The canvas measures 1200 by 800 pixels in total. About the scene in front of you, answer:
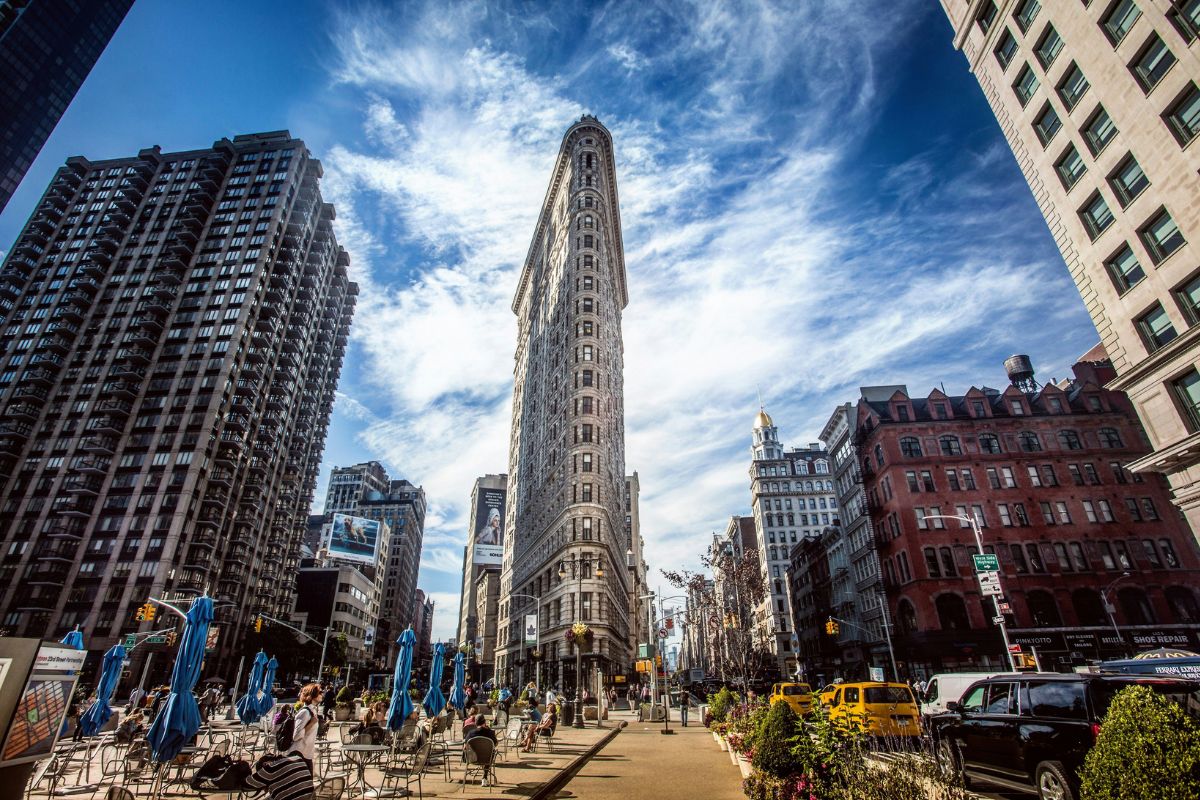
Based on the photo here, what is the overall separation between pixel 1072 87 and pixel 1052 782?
33.0 metres

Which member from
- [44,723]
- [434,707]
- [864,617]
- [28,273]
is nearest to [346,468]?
[28,273]

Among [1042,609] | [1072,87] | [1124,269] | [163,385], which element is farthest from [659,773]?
[163,385]

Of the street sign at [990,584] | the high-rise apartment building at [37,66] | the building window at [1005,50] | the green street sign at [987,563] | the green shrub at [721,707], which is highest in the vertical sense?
the high-rise apartment building at [37,66]

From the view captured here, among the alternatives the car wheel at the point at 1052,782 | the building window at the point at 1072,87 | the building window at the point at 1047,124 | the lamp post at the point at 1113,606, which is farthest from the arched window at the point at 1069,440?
the car wheel at the point at 1052,782

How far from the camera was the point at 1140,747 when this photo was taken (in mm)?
5324

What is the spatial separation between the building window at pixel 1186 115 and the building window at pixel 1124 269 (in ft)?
16.4

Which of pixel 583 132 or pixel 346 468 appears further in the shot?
pixel 346 468

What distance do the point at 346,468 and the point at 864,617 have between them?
177 metres

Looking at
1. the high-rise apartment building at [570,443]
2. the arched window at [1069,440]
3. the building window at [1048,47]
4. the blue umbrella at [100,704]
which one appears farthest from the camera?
the high-rise apartment building at [570,443]

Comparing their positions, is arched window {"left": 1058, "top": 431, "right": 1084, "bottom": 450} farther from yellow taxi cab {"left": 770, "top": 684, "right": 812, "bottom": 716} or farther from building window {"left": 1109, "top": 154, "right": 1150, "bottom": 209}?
yellow taxi cab {"left": 770, "top": 684, "right": 812, "bottom": 716}

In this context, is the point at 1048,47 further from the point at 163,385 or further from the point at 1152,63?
the point at 163,385

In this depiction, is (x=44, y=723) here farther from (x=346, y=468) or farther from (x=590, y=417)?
(x=346, y=468)

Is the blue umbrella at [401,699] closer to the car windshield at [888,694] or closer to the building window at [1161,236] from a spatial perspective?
the car windshield at [888,694]

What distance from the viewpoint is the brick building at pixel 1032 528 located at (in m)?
47.6
